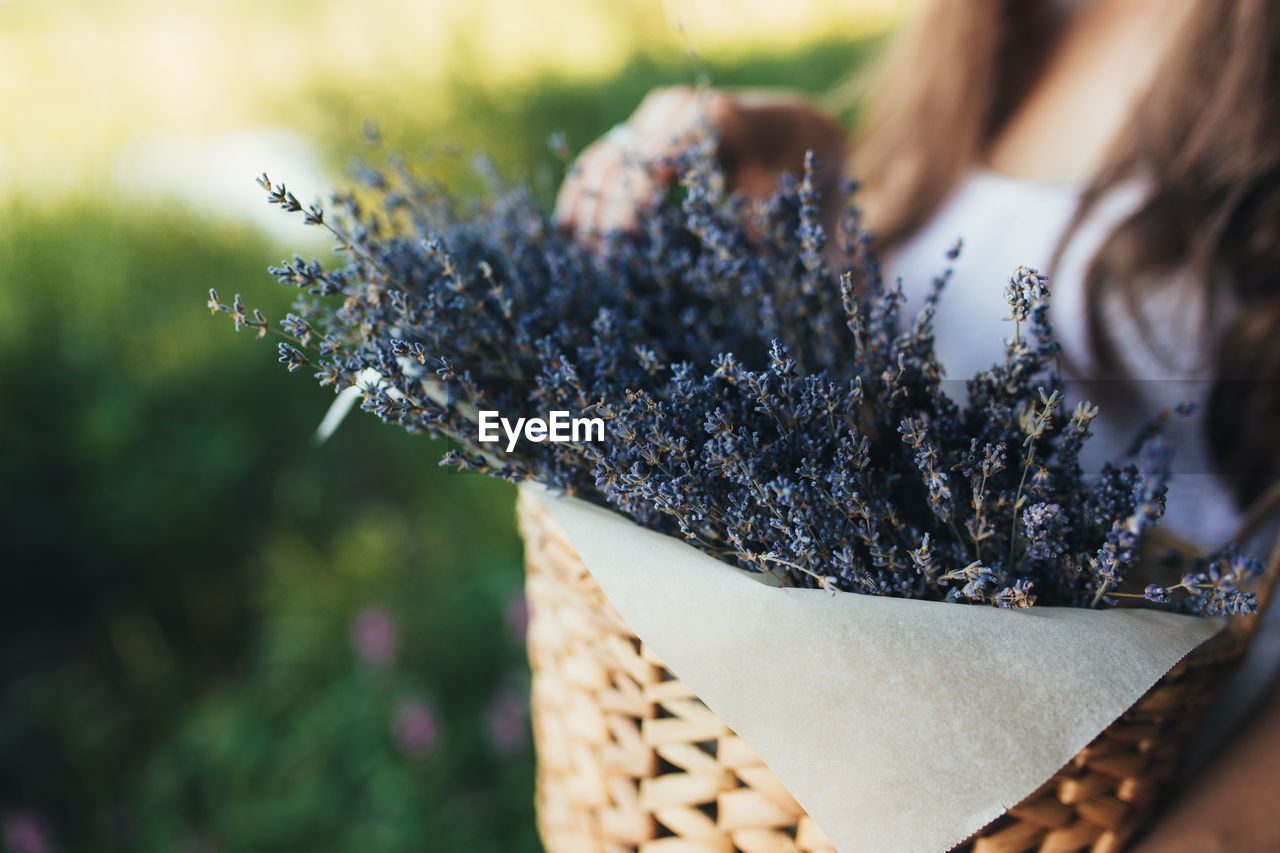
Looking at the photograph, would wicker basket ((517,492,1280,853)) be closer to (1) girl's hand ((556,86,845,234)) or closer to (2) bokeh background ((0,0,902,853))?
(1) girl's hand ((556,86,845,234))

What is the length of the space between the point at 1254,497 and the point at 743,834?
69 cm

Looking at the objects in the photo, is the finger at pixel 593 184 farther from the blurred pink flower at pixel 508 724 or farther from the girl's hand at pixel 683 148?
the blurred pink flower at pixel 508 724

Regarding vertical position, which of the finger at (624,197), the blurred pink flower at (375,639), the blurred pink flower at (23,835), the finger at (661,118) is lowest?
the blurred pink flower at (23,835)

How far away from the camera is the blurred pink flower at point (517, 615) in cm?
165

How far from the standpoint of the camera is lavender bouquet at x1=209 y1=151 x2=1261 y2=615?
48 cm

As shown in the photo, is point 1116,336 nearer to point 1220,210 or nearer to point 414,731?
point 1220,210

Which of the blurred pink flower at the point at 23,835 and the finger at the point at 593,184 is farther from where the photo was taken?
the blurred pink flower at the point at 23,835

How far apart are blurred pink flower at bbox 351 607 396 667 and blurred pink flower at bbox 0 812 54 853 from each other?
2.12 ft

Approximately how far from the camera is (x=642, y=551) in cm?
51

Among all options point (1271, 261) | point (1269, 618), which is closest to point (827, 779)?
point (1269, 618)

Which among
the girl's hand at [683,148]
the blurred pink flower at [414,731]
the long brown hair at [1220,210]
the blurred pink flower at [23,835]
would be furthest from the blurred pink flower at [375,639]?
the long brown hair at [1220,210]

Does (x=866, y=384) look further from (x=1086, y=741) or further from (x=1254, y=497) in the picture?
(x=1254, y=497)

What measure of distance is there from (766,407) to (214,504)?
1.73 metres

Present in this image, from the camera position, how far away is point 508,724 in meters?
1.58
